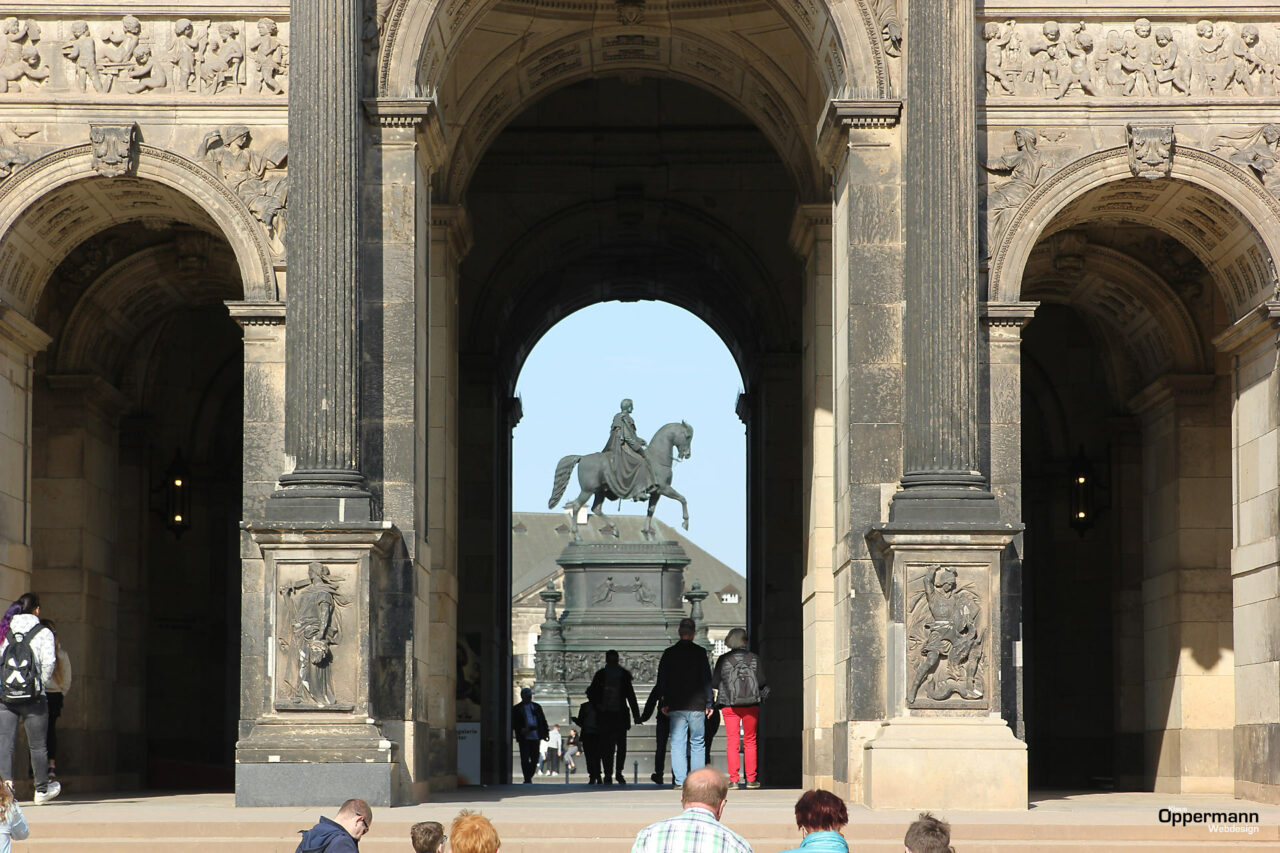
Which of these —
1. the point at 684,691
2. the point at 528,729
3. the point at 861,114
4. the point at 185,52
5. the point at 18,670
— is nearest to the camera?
the point at 18,670

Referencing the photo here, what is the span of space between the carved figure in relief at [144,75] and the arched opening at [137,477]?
0.96 metres

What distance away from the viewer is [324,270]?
1783 cm

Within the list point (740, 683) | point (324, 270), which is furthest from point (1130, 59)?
point (324, 270)

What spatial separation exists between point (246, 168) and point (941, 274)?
22.6 feet

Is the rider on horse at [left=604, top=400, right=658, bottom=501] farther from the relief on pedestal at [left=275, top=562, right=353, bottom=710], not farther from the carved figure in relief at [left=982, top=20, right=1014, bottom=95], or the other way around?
the relief on pedestal at [left=275, top=562, right=353, bottom=710]

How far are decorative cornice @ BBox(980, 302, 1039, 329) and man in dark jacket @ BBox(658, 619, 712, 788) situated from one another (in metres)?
5.39

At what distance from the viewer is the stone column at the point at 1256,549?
1861 centimetres

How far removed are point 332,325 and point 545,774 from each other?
2601 cm

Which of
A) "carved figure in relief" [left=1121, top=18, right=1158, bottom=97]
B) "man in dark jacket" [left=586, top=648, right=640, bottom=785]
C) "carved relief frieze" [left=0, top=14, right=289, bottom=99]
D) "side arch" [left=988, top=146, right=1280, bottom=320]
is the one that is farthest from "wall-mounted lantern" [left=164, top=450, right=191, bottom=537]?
"carved figure in relief" [left=1121, top=18, right=1158, bottom=97]

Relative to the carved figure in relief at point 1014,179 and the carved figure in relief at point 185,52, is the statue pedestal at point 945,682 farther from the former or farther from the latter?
the carved figure in relief at point 185,52

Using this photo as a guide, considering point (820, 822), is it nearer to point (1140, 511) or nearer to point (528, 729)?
point (1140, 511)

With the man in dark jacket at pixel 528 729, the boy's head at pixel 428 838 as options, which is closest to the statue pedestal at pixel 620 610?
the man in dark jacket at pixel 528 729

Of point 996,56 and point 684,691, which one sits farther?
point 684,691

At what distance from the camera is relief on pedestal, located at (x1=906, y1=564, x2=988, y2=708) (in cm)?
1711
